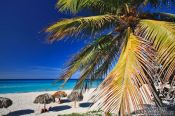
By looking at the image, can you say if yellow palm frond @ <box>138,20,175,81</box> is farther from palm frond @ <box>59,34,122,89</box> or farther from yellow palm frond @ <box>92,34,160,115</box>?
palm frond @ <box>59,34,122,89</box>

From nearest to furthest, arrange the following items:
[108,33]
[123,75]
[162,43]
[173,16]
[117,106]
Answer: [117,106] → [123,75] → [162,43] → [108,33] → [173,16]

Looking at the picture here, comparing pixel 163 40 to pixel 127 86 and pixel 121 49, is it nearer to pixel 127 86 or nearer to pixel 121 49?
pixel 121 49

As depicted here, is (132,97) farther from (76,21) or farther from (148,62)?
(76,21)

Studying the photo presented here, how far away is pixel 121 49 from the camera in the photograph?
4973mm

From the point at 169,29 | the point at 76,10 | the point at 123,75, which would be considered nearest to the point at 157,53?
the point at 169,29

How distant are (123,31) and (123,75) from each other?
2.18m

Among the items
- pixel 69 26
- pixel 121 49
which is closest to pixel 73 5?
pixel 69 26

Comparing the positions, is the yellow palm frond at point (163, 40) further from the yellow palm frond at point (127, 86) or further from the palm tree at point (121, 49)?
the yellow palm frond at point (127, 86)

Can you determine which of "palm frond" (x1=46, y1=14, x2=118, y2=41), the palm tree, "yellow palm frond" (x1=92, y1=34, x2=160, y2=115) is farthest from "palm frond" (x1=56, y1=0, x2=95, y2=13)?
"yellow palm frond" (x1=92, y1=34, x2=160, y2=115)

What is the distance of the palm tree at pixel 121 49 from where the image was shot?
11.2ft

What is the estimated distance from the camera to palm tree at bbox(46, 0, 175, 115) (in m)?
3.41

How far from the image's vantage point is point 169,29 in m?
4.34

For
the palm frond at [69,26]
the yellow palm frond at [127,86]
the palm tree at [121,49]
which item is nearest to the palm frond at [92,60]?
the palm tree at [121,49]

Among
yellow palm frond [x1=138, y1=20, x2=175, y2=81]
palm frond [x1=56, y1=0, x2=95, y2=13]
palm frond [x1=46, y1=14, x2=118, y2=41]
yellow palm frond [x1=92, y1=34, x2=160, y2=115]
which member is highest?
palm frond [x1=56, y1=0, x2=95, y2=13]
